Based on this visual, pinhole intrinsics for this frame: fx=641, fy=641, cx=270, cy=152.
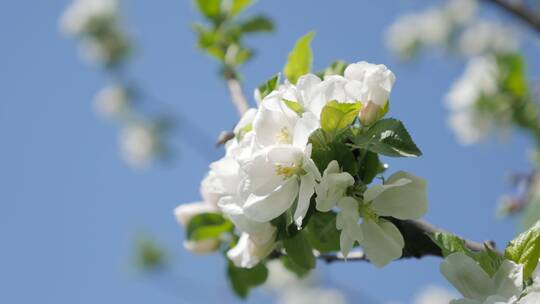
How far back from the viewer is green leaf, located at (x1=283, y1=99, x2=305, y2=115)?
85 cm

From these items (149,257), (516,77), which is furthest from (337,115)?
(149,257)

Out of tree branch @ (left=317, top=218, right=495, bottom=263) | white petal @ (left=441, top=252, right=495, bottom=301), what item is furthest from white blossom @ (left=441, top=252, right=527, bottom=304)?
tree branch @ (left=317, top=218, right=495, bottom=263)

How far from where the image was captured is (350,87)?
2.83ft

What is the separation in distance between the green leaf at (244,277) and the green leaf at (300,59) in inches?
14.3

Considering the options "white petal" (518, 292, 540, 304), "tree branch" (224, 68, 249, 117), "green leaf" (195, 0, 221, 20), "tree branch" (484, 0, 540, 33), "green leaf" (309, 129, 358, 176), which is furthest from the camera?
"tree branch" (484, 0, 540, 33)

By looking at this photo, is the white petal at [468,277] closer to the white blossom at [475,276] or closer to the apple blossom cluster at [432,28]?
the white blossom at [475,276]

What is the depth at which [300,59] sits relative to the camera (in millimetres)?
1084

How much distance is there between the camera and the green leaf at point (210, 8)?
156cm

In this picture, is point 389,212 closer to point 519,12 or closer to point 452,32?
point 519,12

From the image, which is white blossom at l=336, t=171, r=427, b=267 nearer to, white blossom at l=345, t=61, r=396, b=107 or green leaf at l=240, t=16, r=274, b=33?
white blossom at l=345, t=61, r=396, b=107

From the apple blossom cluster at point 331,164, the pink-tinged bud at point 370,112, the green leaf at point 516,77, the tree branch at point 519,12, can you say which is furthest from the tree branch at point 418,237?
the green leaf at point 516,77

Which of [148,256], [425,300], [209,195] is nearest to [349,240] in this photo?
Result: [209,195]

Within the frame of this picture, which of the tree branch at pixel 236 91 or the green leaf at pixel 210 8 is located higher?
the green leaf at pixel 210 8

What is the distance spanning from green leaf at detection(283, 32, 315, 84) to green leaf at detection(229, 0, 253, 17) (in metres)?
0.54
